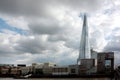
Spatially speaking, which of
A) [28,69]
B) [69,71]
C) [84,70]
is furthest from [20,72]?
[84,70]

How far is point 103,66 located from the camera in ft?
518

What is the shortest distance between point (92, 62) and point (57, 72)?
25.3 m

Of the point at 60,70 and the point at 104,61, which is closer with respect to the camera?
the point at 104,61

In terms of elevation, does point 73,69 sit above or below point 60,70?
above

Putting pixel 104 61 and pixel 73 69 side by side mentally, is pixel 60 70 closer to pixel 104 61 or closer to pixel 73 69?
pixel 73 69

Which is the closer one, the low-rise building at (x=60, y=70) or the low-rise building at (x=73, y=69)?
the low-rise building at (x=73, y=69)

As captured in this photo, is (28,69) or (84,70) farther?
(28,69)

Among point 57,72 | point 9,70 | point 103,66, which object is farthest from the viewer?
point 9,70

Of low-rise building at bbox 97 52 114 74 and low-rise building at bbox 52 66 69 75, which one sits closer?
low-rise building at bbox 97 52 114 74

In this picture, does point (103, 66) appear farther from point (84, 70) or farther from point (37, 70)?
point (37, 70)

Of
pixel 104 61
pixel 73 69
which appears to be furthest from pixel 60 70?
pixel 104 61

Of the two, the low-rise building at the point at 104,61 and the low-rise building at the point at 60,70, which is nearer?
the low-rise building at the point at 104,61

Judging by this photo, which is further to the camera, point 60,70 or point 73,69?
point 60,70

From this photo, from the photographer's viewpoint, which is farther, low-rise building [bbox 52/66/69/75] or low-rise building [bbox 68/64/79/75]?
low-rise building [bbox 52/66/69/75]
